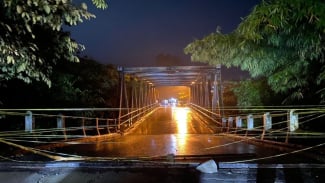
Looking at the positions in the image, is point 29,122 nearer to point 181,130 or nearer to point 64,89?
point 64,89

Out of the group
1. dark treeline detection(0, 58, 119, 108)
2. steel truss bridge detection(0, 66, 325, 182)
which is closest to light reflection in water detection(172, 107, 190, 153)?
steel truss bridge detection(0, 66, 325, 182)

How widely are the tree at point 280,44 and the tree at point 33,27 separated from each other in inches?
94.4

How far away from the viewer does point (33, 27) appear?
12.5 ft

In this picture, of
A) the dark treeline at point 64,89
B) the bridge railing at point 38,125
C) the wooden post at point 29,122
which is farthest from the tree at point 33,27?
the wooden post at point 29,122

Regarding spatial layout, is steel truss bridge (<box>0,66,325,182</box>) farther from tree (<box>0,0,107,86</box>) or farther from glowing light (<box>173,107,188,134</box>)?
tree (<box>0,0,107,86</box>)

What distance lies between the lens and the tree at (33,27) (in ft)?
10.2

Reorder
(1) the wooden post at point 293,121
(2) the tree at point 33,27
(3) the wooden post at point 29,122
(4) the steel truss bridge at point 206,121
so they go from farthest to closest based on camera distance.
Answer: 1. (3) the wooden post at point 29,122
2. (1) the wooden post at point 293,121
3. (4) the steel truss bridge at point 206,121
4. (2) the tree at point 33,27

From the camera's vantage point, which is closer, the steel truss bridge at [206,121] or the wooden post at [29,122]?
the steel truss bridge at [206,121]

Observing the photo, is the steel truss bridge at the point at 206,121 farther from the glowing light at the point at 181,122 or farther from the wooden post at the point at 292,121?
the glowing light at the point at 181,122

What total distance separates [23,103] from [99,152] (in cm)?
470

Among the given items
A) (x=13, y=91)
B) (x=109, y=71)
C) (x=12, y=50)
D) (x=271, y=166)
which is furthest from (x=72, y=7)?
(x=109, y=71)

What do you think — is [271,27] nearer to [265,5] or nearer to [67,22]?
[265,5]

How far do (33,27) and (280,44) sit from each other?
4017mm

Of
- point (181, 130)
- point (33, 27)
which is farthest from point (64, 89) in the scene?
point (33, 27)
